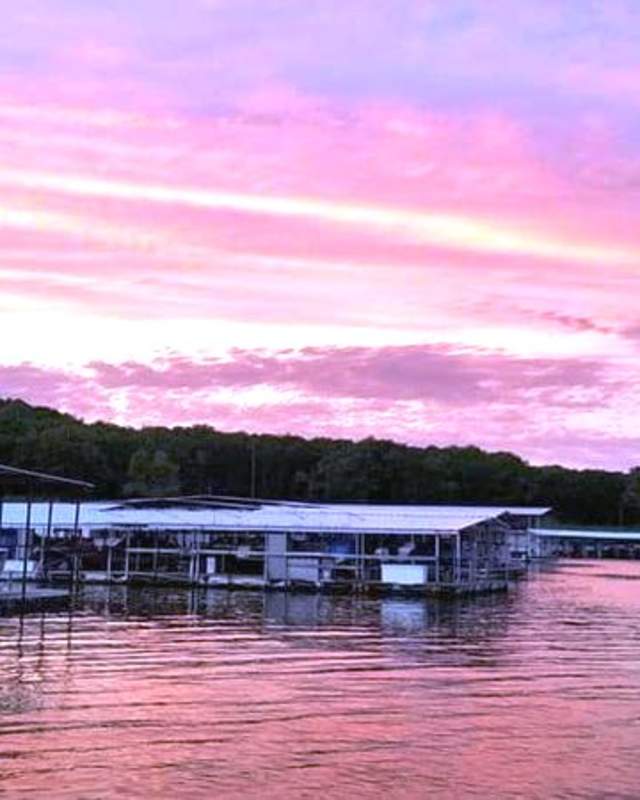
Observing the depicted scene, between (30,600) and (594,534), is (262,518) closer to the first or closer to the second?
(30,600)

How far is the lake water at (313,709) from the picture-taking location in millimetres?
15586

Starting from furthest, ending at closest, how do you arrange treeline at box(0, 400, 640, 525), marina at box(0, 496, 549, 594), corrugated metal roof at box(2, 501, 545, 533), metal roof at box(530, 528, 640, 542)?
treeline at box(0, 400, 640, 525) < metal roof at box(530, 528, 640, 542) < corrugated metal roof at box(2, 501, 545, 533) < marina at box(0, 496, 549, 594)

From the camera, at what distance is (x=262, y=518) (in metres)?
61.8

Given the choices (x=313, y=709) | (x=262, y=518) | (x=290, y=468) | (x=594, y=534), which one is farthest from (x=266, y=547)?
(x=290, y=468)

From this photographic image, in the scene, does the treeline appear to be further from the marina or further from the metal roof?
the marina

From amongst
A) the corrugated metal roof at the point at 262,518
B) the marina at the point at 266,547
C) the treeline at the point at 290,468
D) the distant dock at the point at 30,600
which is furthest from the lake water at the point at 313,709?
the treeline at the point at 290,468

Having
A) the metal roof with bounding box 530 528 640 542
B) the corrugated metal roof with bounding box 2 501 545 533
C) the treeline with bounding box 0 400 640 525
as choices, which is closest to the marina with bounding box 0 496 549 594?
the corrugated metal roof with bounding box 2 501 545 533

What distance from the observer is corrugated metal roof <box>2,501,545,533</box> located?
58.7m

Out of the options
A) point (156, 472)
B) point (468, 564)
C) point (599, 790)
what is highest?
point (156, 472)

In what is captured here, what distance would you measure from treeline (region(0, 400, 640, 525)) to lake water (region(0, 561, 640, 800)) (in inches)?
3583

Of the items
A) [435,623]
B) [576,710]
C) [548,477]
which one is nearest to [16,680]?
[576,710]

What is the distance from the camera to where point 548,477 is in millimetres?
177500

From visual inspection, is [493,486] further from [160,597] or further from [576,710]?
[576,710]

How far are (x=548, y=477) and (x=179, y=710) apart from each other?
16057cm
